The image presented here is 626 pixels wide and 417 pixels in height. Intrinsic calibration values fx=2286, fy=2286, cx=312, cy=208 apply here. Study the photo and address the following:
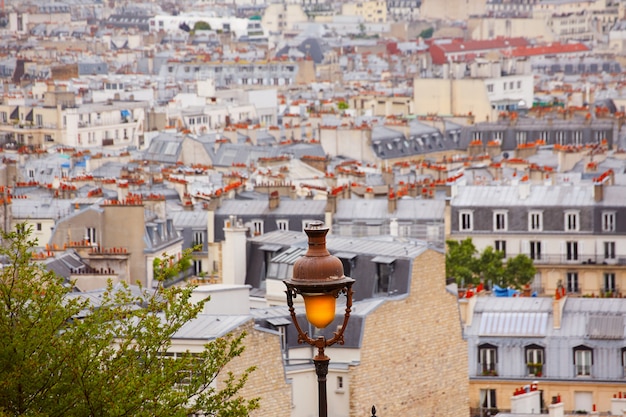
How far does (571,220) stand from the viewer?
160 feet

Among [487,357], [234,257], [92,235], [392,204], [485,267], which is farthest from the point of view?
[392,204]

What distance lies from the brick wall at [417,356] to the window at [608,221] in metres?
17.8

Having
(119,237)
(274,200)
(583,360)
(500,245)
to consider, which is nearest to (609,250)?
(500,245)

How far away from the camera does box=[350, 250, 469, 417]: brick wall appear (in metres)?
28.5

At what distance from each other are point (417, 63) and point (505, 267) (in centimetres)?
11534

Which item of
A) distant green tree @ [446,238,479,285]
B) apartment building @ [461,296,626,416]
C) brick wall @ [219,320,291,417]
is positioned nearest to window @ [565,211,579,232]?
distant green tree @ [446,238,479,285]

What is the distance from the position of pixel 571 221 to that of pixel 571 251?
2.28 feet

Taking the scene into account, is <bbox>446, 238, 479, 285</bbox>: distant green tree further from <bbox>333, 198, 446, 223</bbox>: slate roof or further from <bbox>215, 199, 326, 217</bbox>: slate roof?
<bbox>215, 199, 326, 217</bbox>: slate roof

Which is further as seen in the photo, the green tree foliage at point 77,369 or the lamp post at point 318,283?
the green tree foliage at point 77,369

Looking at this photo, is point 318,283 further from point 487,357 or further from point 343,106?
point 343,106

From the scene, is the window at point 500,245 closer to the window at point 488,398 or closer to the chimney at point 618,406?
the window at point 488,398

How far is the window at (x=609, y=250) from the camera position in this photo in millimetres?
48156

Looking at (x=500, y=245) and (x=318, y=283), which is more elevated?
(x=318, y=283)

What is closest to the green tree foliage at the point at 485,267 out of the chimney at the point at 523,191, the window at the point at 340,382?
the chimney at the point at 523,191
